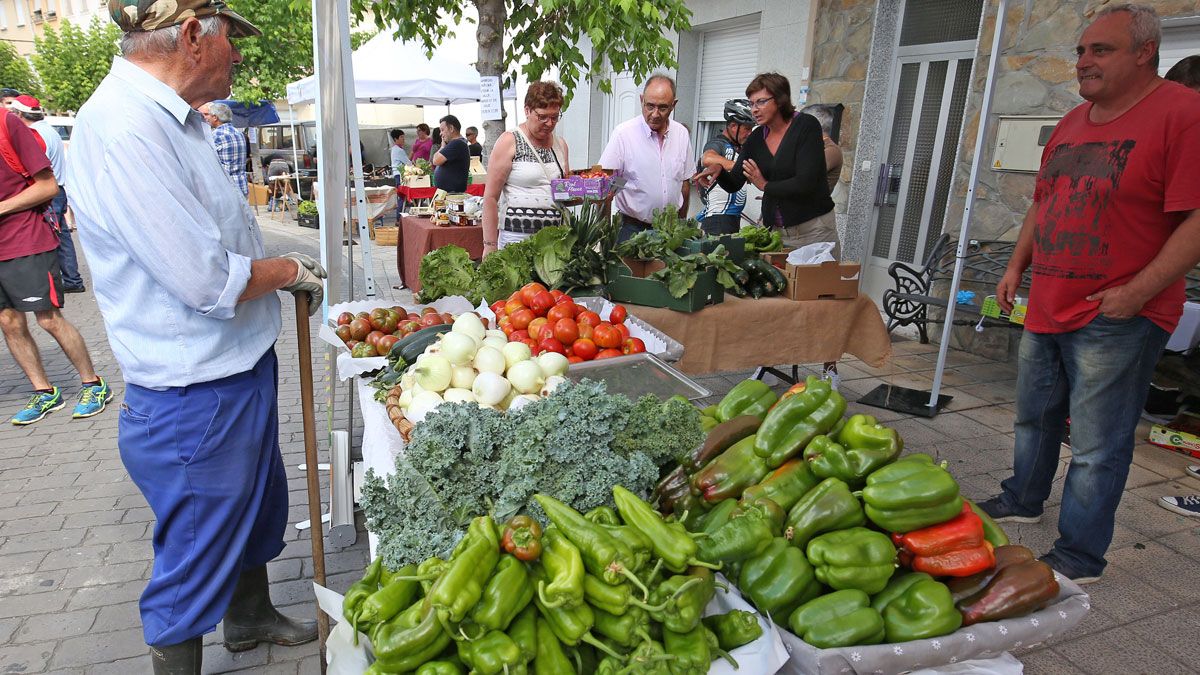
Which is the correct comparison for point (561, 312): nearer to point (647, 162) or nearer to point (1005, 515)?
point (647, 162)

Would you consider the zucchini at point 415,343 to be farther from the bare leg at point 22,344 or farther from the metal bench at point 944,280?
the metal bench at point 944,280

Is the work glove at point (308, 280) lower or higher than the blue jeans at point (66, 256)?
higher

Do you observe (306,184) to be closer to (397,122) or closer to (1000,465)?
(397,122)

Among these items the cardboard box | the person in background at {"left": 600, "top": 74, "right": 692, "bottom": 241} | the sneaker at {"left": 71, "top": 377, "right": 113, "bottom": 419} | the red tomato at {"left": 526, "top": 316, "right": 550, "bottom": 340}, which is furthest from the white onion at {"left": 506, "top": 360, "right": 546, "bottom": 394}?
the sneaker at {"left": 71, "top": 377, "right": 113, "bottom": 419}

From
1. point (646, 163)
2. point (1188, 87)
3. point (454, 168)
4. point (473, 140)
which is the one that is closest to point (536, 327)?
point (646, 163)

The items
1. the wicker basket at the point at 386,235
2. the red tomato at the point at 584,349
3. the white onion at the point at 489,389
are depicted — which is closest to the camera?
the white onion at the point at 489,389

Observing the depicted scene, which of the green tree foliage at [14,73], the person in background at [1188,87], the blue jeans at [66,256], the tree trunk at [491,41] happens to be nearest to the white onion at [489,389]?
the person in background at [1188,87]

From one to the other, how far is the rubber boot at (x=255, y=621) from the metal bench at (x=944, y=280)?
18.1 ft

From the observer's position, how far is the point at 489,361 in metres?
2.57

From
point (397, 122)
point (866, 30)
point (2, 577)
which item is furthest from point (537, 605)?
point (397, 122)

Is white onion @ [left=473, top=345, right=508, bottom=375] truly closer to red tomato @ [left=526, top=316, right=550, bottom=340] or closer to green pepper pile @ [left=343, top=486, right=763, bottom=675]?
red tomato @ [left=526, top=316, right=550, bottom=340]

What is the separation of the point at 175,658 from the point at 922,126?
24.9ft

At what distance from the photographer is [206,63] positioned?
2.07 meters

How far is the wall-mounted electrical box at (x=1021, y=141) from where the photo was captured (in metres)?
5.82
